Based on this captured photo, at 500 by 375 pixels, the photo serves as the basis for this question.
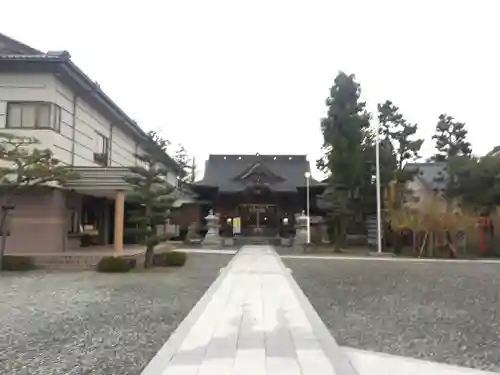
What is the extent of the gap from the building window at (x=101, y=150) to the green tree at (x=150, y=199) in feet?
15.4

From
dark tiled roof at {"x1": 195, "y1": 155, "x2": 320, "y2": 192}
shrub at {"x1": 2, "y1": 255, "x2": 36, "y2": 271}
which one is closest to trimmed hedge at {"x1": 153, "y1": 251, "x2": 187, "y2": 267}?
shrub at {"x1": 2, "y1": 255, "x2": 36, "y2": 271}

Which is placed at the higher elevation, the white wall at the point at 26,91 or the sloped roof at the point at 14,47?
the sloped roof at the point at 14,47

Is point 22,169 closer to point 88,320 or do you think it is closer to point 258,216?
point 88,320

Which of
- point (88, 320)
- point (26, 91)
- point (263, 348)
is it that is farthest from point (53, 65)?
point (263, 348)

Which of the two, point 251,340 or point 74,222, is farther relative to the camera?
point 74,222

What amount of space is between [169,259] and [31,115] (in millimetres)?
5760

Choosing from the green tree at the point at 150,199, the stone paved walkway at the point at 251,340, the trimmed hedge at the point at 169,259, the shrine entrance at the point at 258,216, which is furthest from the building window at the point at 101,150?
the shrine entrance at the point at 258,216

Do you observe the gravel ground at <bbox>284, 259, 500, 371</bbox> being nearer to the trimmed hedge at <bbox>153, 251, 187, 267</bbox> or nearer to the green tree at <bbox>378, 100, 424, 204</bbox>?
the trimmed hedge at <bbox>153, 251, 187, 267</bbox>

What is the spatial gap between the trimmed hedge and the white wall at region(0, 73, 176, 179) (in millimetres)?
4125

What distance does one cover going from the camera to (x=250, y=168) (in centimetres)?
3136

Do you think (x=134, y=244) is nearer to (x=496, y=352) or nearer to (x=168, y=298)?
(x=168, y=298)

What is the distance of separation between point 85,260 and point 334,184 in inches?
550

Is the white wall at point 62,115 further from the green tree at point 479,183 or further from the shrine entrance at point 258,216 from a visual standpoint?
the green tree at point 479,183

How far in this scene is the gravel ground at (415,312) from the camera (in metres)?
4.70
